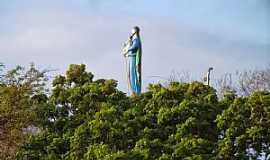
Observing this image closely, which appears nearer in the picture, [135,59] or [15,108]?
[15,108]

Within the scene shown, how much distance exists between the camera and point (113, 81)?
553 inches

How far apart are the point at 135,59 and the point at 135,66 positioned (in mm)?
155

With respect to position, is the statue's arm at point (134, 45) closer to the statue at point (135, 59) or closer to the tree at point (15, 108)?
the statue at point (135, 59)

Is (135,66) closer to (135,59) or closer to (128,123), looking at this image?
(135,59)

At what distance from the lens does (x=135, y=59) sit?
51.2 ft

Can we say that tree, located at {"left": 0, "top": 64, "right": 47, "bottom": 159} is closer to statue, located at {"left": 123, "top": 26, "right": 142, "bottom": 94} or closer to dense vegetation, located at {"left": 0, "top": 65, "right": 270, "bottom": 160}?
dense vegetation, located at {"left": 0, "top": 65, "right": 270, "bottom": 160}

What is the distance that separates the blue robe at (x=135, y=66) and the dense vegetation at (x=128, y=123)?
1388 millimetres

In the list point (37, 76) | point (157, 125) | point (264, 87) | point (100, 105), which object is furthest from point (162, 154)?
point (264, 87)

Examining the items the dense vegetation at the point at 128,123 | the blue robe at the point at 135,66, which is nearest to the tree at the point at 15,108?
the dense vegetation at the point at 128,123

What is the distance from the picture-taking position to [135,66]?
15609mm

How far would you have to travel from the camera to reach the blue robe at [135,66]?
15.5 m

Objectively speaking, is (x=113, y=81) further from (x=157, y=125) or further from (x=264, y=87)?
(x=264, y=87)

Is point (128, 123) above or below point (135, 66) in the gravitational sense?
below

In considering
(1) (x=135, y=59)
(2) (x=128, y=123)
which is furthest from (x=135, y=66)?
(2) (x=128, y=123)
